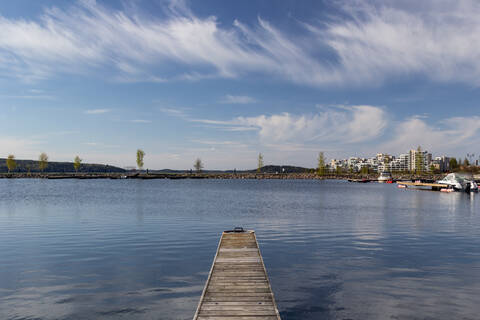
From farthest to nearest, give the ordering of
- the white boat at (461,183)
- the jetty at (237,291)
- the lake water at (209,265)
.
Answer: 1. the white boat at (461,183)
2. the lake water at (209,265)
3. the jetty at (237,291)

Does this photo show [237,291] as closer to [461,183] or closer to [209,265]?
[209,265]

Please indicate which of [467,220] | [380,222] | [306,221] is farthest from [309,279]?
[467,220]

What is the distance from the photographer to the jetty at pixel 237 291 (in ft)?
33.4

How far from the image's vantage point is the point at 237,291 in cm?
1215

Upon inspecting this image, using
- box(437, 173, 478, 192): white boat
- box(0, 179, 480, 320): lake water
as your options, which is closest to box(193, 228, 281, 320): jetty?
box(0, 179, 480, 320): lake water

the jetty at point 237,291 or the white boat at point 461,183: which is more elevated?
the white boat at point 461,183

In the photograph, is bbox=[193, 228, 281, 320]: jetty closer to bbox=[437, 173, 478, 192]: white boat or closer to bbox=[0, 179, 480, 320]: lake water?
bbox=[0, 179, 480, 320]: lake water

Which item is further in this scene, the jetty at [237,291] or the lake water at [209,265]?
the lake water at [209,265]

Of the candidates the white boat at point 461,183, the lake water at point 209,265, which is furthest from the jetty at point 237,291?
the white boat at point 461,183

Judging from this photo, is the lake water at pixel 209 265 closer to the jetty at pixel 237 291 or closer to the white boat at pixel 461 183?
the jetty at pixel 237 291

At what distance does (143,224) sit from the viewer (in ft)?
112

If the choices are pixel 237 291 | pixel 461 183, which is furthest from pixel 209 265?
pixel 461 183

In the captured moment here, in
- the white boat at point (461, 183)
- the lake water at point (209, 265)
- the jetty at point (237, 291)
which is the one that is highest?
the white boat at point (461, 183)

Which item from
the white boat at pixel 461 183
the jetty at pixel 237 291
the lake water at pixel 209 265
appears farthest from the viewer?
the white boat at pixel 461 183
